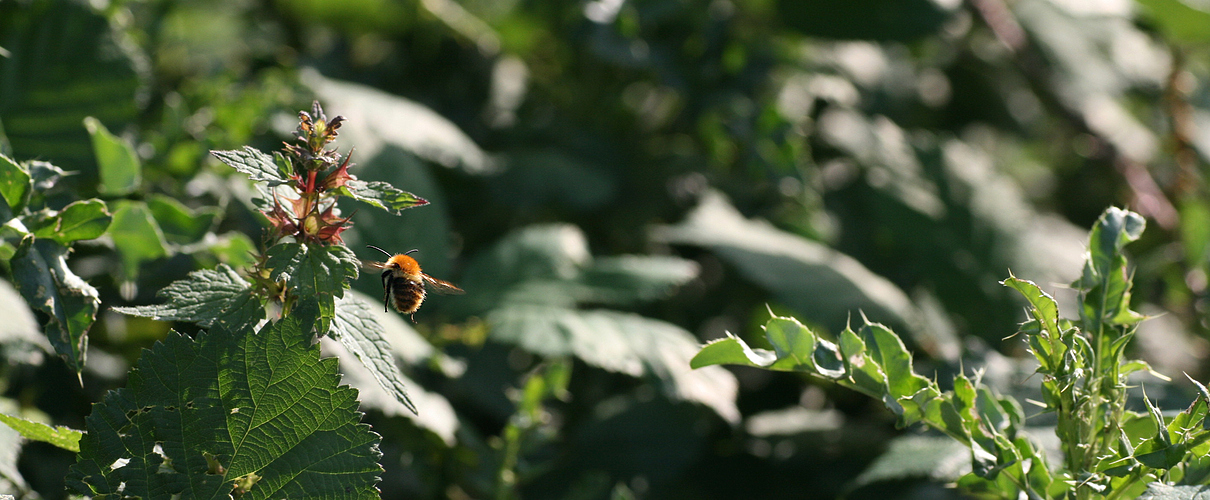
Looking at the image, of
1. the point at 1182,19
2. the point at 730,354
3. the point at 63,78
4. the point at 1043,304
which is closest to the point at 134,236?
the point at 63,78

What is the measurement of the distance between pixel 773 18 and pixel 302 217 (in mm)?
1804

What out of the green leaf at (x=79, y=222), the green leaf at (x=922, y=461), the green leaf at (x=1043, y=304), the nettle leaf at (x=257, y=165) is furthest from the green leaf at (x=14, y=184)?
the green leaf at (x=922, y=461)

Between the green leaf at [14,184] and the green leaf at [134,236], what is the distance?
0.12 meters

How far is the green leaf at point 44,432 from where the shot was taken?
2.48 feet

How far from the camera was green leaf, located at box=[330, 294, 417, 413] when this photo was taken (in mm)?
693

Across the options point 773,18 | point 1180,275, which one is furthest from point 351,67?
point 1180,275

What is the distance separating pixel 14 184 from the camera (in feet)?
2.60

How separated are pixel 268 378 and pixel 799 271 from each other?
112cm

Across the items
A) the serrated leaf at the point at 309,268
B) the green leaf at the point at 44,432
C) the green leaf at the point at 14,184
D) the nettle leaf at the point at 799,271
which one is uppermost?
the serrated leaf at the point at 309,268

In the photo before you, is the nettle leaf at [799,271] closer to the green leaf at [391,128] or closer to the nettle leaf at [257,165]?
the green leaf at [391,128]

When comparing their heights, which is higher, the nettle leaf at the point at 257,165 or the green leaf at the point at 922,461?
the nettle leaf at the point at 257,165

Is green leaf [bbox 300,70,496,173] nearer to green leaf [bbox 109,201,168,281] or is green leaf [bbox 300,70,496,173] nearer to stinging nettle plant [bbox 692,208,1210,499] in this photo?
green leaf [bbox 109,201,168,281]

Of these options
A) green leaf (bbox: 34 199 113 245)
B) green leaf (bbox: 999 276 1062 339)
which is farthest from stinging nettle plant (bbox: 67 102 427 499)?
green leaf (bbox: 999 276 1062 339)

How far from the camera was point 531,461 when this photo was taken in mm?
1518
